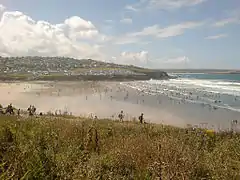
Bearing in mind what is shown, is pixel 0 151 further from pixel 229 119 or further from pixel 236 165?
pixel 229 119

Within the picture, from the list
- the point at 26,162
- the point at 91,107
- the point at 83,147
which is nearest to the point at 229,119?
the point at 91,107

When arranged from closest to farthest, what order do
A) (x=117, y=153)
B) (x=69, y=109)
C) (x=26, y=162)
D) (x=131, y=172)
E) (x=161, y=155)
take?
(x=26, y=162)
(x=161, y=155)
(x=131, y=172)
(x=117, y=153)
(x=69, y=109)

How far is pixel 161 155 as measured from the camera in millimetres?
4988

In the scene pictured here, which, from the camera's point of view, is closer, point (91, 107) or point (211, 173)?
point (211, 173)

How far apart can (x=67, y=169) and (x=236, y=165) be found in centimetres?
291

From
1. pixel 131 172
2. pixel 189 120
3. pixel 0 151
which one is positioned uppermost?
pixel 0 151

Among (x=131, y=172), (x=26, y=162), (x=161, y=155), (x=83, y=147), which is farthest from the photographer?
(x=83, y=147)

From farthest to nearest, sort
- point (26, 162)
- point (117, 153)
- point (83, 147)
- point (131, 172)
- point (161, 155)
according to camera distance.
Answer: point (83, 147) < point (117, 153) < point (131, 172) < point (161, 155) < point (26, 162)

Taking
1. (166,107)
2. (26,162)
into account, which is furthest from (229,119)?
(26,162)

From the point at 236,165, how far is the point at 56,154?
3190mm

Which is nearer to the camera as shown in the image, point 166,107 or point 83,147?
point 83,147

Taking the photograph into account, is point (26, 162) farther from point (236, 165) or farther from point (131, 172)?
point (236, 165)

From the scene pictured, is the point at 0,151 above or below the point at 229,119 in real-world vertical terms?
above

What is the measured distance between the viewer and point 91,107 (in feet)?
145
